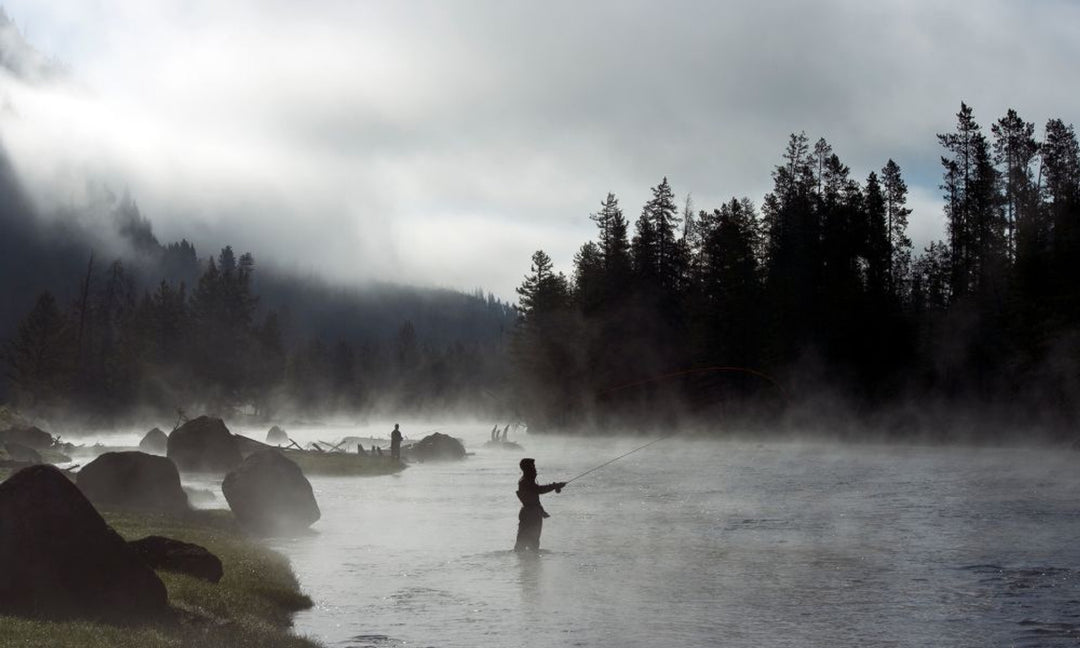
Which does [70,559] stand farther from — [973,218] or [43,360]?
[43,360]

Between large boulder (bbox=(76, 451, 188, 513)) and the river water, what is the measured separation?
5.41 meters

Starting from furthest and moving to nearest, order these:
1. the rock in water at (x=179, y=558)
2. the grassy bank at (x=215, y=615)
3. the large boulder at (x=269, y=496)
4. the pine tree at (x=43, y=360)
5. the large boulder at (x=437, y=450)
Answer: the pine tree at (x=43, y=360), the large boulder at (x=437, y=450), the large boulder at (x=269, y=496), the rock in water at (x=179, y=558), the grassy bank at (x=215, y=615)

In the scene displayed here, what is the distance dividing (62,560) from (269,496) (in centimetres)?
1647

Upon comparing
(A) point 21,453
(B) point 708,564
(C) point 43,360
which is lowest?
(B) point 708,564

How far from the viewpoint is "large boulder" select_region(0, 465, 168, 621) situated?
1456 centimetres

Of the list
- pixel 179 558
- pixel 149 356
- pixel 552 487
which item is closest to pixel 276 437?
pixel 149 356

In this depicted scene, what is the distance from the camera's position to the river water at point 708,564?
702 inches

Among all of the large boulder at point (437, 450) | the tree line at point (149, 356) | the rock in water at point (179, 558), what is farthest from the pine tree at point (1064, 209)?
the tree line at point (149, 356)

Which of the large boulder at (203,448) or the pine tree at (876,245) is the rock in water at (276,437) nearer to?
the large boulder at (203,448)

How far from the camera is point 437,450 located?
246 ft

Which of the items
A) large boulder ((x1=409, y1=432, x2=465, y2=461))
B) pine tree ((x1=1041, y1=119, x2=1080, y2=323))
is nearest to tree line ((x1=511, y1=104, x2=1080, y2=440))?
pine tree ((x1=1041, y1=119, x2=1080, y2=323))

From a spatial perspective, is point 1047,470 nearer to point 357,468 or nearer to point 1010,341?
point 1010,341

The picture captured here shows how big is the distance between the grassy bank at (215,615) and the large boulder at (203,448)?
101ft

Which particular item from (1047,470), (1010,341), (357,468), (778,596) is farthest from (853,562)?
(1010,341)
